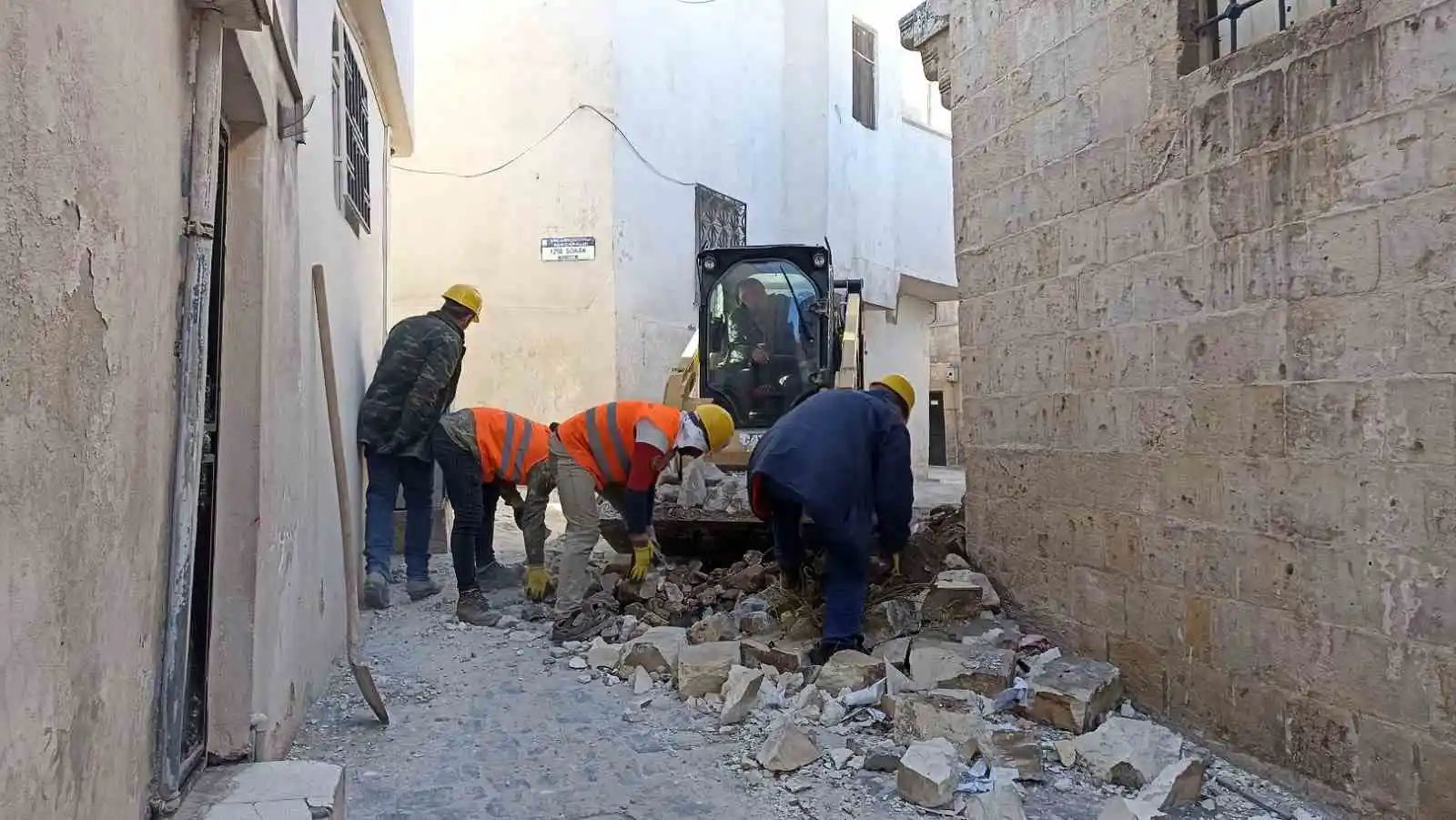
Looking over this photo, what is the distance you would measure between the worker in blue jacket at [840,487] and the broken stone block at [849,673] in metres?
0.28

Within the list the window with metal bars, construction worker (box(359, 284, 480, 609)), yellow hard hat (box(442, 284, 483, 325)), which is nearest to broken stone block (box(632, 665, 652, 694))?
construction worker (box(359, 284, 480, 609))

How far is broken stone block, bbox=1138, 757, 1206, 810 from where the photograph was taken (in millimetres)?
3049

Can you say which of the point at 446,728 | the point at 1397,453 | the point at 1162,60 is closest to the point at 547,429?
the point at 446,728

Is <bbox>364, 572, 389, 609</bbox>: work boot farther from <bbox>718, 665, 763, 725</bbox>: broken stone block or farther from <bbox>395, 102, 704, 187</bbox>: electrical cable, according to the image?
<bbox>395, 102, 704, 187</bbox>: electrical cable

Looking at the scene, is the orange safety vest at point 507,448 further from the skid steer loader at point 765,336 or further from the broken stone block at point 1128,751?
the broken stone block at point 1128,751

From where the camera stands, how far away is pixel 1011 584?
4.71 metres

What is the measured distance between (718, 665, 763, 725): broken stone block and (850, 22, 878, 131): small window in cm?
1400

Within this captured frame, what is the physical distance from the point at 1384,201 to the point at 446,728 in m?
3.52

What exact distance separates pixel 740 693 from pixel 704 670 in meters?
0.29

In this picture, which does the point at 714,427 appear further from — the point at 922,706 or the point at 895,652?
the point at 922,706

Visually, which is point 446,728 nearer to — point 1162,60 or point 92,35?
point 92,35

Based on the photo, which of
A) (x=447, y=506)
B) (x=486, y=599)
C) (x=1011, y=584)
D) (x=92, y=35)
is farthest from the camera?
(x=447, y=506)

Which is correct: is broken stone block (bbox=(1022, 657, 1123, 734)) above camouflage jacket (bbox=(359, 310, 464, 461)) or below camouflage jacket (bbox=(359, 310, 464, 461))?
below

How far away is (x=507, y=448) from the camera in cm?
582
